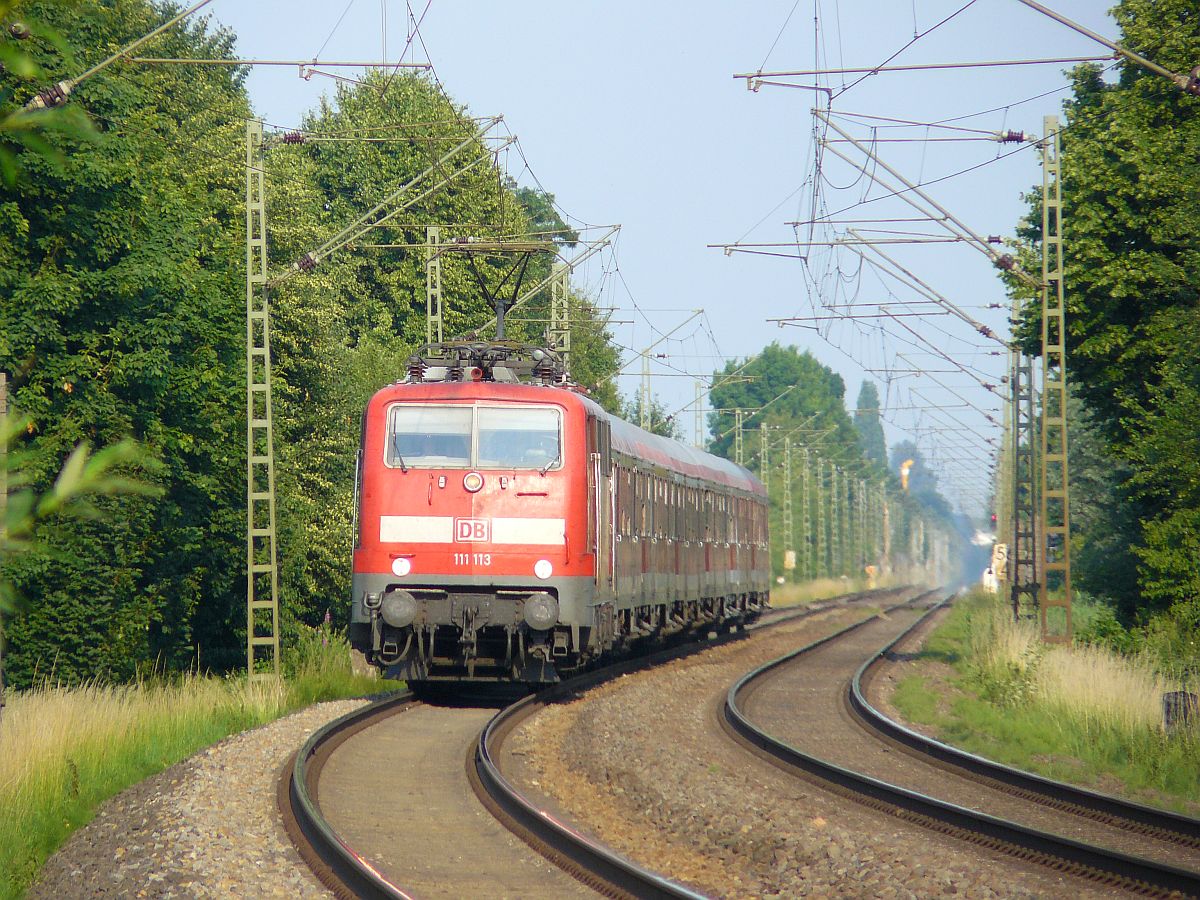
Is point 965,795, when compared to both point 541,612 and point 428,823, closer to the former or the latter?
point 428,823

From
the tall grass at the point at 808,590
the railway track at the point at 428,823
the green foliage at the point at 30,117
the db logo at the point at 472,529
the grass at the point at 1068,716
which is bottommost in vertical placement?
the tall grass at the point at 808,590

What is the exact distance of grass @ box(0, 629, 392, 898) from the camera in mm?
9836

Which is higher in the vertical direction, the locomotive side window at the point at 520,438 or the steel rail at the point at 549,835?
the locomotive side window at the point at 520,438

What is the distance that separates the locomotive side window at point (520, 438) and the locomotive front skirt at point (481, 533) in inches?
0.4

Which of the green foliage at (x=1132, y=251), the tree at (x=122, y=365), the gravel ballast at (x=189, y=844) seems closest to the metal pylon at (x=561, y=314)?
the tree at (x=122, y=365)

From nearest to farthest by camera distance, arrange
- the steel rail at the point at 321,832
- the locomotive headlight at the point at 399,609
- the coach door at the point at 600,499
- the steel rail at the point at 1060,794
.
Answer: the steel rail at the point at 321,832 < the steel rail at the point at 1060,794 < the locomotive headlight at the point at 399,609 < the coach door at the point at 600,499

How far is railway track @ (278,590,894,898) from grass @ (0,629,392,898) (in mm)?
1473

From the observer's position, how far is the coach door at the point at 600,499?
16797mm

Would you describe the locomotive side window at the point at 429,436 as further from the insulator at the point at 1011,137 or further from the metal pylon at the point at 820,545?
the metal pylon at the point at 820,545

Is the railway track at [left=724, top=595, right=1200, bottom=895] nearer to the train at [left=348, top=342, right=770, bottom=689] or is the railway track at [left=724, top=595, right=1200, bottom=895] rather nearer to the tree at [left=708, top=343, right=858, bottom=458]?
the train at [left=348, top=342, right=770, bottom=689]

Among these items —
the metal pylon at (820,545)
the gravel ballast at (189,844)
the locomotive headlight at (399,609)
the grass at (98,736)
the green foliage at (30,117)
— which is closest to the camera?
the green foliage at (30,117)

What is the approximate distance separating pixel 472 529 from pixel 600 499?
1794mm

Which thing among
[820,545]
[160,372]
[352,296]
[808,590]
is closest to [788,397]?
[820,545]

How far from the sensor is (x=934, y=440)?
7938cm
